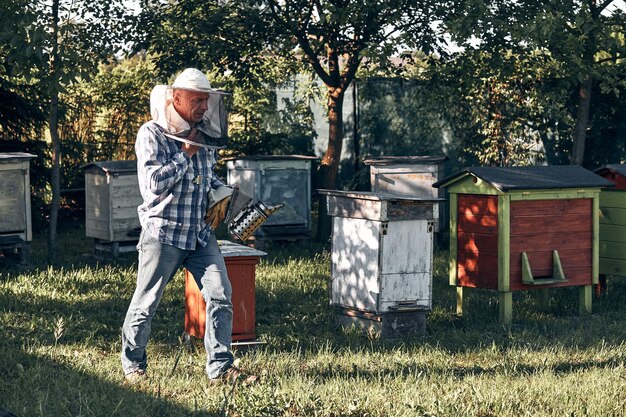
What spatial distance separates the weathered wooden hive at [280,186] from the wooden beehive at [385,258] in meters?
4.71

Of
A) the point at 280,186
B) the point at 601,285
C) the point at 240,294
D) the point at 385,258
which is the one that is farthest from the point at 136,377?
the point at 280,186

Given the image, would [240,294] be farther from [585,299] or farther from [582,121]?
[582,121]

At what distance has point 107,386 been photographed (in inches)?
251

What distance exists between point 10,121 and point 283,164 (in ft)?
13.1

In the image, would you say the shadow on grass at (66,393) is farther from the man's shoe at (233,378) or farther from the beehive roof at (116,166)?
the beehive roof at (116,166)

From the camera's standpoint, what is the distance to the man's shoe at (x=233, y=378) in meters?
6.35

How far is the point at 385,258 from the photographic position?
835 cm

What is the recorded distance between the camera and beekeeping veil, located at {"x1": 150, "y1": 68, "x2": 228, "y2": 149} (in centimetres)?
634

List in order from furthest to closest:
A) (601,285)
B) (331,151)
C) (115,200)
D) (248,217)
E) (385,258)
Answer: (331,151), (115,200), (601,285), (385,258), (248,217)

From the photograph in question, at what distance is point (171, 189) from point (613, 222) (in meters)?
5.37

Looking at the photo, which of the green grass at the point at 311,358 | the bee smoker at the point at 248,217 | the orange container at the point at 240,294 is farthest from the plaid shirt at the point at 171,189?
the orange container at the point at 240,294

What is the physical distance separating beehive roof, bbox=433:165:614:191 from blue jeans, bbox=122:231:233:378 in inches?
125

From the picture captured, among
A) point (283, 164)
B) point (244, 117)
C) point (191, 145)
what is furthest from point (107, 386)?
point (244, 117)

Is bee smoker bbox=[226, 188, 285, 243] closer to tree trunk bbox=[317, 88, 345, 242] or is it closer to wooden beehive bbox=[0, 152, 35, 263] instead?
wooden beehive bbox=[0, 152, 35, 263]
